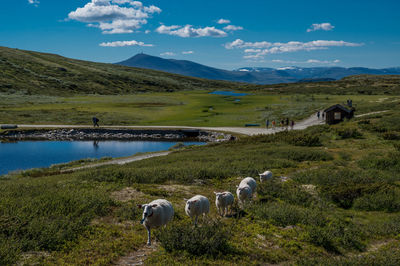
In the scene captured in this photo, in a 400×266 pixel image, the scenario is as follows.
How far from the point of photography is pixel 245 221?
11750mm

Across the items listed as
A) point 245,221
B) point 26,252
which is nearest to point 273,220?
point 245,221

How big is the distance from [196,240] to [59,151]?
1704 inches

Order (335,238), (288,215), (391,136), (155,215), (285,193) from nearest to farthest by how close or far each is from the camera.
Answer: (155,215) → (335,238) → (288,215) → (285,193) → (391,136)

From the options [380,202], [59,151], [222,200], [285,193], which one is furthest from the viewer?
[59,151]

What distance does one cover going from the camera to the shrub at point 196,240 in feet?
28.7

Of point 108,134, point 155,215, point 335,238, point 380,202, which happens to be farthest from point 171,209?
point 108,134

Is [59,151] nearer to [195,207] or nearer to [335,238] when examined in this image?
[195,207]

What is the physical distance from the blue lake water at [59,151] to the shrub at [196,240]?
32443 millimetres

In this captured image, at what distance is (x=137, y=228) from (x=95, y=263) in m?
2.78

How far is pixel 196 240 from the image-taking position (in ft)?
28.9

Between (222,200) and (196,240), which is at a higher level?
(222,200)

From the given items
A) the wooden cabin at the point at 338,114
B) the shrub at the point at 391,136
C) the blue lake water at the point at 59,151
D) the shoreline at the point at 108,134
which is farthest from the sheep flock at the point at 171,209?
the wooden cabin at the point at 338,114

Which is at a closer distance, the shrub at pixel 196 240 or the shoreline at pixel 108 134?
the shrub at pixel 196 240

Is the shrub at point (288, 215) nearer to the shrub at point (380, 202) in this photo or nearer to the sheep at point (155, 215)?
the shrub at point (380, 202)
